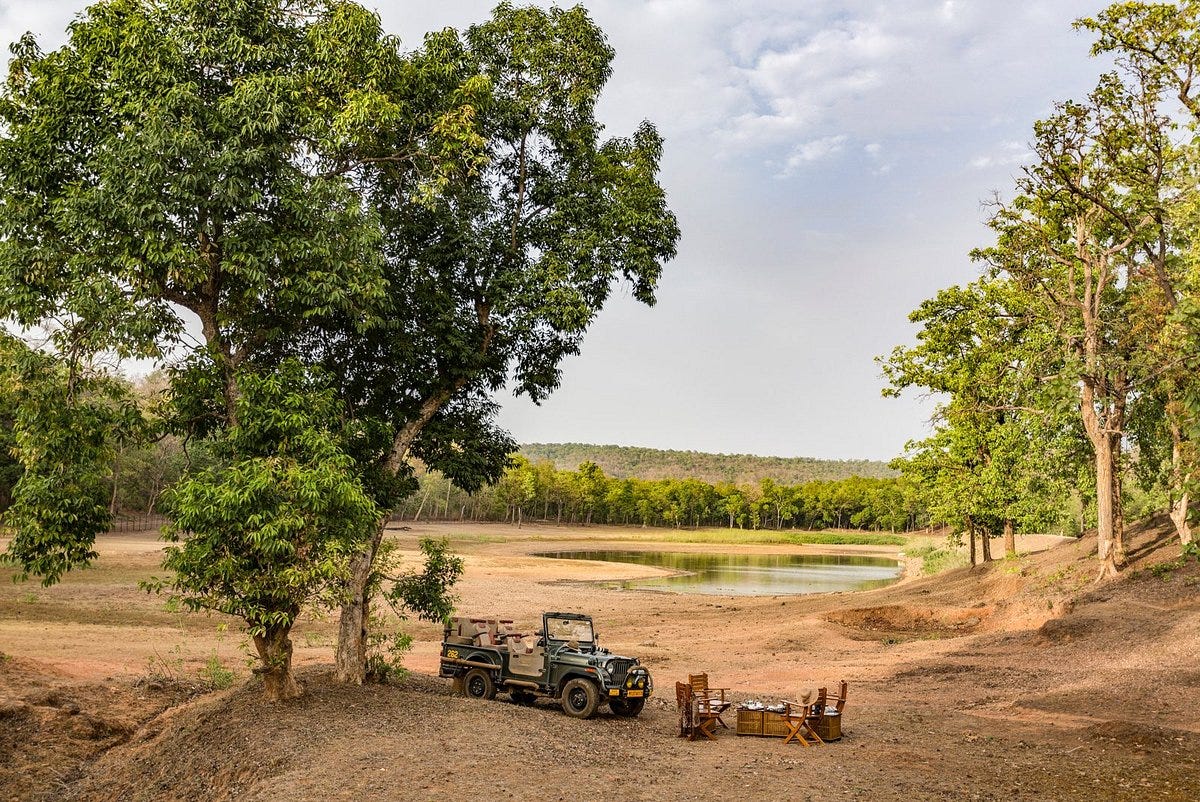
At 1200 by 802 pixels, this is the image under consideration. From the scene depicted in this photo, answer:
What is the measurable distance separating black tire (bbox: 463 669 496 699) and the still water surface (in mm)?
37027

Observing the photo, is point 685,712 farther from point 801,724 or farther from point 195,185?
point 195,185

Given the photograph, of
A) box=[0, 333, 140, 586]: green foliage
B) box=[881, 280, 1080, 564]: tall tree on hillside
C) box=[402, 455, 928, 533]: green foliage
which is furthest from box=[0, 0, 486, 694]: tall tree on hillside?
box=[402, 455, 928, 533]: green foliage

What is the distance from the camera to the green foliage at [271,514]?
526 inches

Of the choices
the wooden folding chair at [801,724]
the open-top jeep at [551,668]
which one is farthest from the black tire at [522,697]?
the wooden folding chair at [801,724]

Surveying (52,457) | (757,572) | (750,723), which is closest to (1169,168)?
(750,723)

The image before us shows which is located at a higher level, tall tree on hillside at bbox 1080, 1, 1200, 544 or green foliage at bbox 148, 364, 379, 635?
tall tree on hillside at bbox 1080, 1, 1200, 544

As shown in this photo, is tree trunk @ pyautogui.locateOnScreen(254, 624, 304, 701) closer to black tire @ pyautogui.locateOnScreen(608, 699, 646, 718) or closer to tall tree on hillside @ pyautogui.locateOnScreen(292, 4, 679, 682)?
tall tree on hillside @ pyautogui.locateOnScreen(292, 4, 679, 682)

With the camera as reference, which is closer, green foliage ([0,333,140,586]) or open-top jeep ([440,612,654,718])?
green foliage ([0,333,140,586])

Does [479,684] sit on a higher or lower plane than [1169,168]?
lower

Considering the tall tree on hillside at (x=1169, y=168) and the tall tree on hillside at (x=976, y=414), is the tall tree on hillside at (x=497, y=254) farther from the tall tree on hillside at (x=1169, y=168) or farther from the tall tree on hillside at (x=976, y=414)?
the tall tree on hillside at (x=976, y=414)

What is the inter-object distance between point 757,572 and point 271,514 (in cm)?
6639

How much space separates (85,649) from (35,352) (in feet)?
43.4

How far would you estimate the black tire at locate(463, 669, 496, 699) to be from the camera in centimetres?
1700

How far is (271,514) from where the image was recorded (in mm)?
13375
